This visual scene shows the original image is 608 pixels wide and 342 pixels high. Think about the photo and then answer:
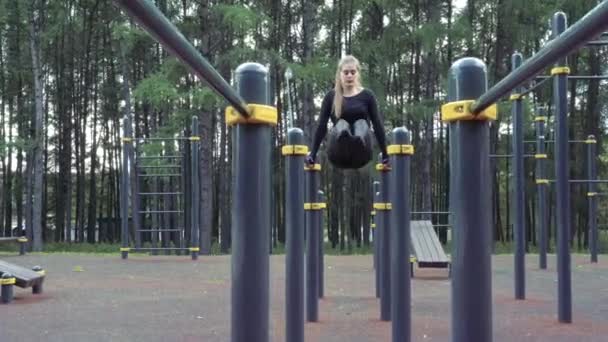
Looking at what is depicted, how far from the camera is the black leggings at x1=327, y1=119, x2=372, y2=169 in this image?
4250mm

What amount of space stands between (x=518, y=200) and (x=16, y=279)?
185 inches

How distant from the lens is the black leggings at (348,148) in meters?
4.25

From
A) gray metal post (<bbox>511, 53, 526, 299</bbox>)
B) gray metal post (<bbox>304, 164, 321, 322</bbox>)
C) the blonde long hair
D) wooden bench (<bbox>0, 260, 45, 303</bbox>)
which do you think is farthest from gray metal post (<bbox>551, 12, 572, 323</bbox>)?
wooden bench (<bbox>0, 260, 45, 303</bbox>)

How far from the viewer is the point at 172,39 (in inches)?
43.1

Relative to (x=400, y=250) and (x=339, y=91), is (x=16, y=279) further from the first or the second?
(x=400, y=250)

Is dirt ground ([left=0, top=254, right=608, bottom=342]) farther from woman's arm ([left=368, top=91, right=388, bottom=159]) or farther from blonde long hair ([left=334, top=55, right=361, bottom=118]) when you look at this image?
blonde long hair ([left=334, top=55, right=361, bottom=118])

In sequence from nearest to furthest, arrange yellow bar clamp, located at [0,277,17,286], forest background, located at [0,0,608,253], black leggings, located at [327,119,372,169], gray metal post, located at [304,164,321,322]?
black leggings, located at [327,119,372,169]
gray metal post, located at [304,164,321,322]
yellow bar clamp, located at [0,277,17,286]
forest background, located at [0,0,608,253]

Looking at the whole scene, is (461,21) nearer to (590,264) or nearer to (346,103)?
(590,264)

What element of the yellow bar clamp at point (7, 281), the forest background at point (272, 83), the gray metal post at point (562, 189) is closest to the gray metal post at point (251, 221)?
the gray metal post at point (562, 189)

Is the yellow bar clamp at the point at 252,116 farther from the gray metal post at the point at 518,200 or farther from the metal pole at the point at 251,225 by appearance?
the gray metal post at the point at 518,200

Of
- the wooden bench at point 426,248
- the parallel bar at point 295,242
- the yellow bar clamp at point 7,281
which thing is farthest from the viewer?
the wooden bench at point 426,248

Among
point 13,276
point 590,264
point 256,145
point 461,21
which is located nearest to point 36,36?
point 461,21

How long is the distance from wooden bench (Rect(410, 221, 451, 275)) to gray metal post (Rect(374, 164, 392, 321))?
3.21 m

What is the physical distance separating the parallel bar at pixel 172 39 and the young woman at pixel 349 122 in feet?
9.13
